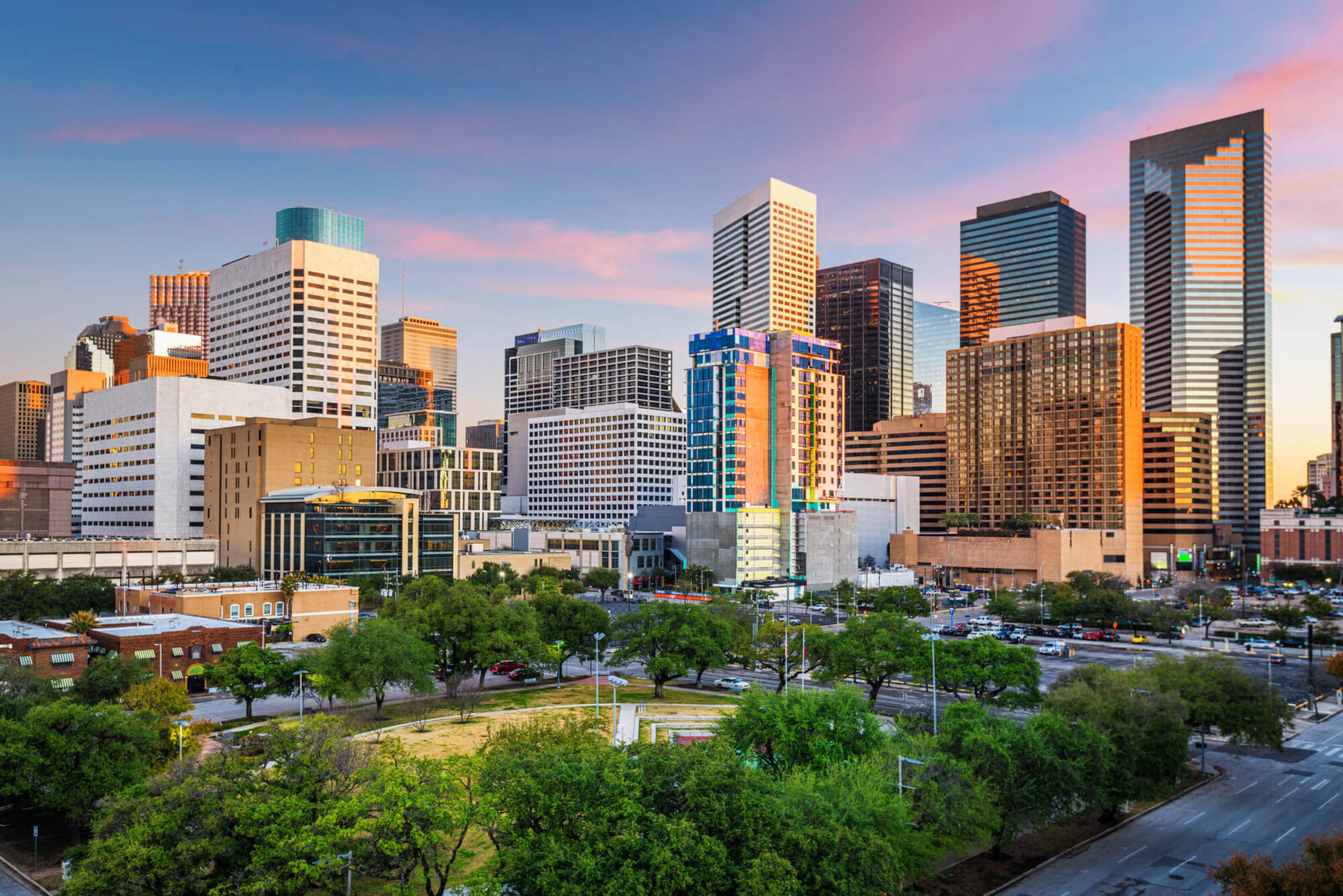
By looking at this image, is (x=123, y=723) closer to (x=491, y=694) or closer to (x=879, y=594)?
(x=491, y=694)

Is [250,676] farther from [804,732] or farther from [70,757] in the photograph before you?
[804,732]

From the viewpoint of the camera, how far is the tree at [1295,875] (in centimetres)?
3231

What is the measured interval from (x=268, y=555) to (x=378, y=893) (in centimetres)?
11539

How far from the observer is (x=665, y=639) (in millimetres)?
83000

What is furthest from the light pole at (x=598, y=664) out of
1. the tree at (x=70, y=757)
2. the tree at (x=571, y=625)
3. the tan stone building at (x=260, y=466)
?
the tan stone building at (x=260, y=466)

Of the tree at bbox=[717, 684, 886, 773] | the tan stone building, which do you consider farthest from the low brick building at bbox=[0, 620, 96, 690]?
the tan stone building

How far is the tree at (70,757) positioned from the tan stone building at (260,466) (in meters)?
120

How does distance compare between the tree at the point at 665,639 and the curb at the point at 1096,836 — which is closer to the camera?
the curb at the point at 1096,836

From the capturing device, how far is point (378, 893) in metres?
40.2

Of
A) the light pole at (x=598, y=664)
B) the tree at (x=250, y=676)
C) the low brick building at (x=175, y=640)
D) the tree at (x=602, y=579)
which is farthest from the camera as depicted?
the tree at (x=602, y=579)

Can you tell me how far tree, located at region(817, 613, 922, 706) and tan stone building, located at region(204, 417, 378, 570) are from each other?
11844 cm

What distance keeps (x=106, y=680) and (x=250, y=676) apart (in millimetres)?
11391

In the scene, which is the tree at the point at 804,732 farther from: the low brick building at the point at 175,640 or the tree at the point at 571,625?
the low brick building at the point at 175,640

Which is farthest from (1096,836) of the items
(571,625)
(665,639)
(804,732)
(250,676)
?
(250,676)
